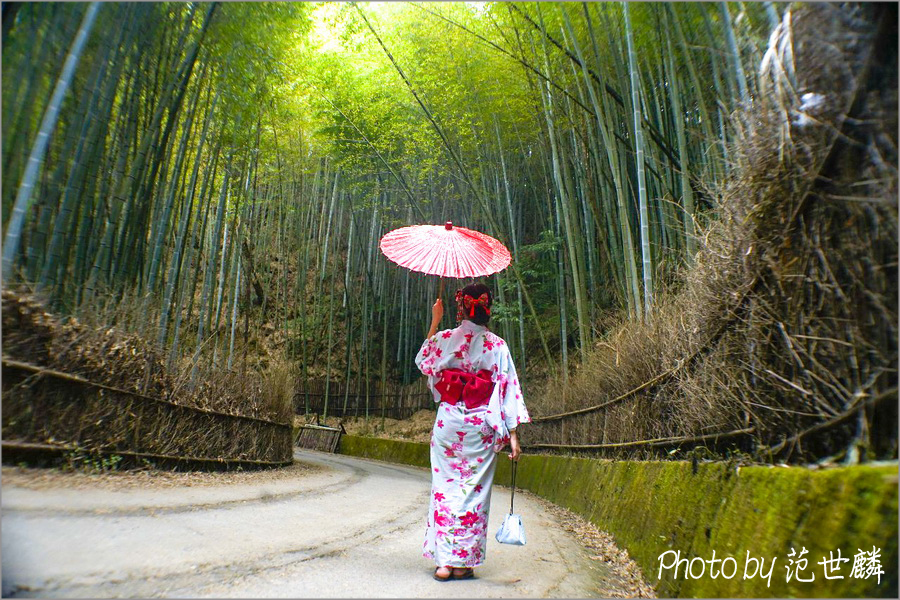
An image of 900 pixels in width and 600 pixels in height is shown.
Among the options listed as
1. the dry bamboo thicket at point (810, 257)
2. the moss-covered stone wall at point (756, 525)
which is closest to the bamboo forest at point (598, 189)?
the dry bamboo thicket at point (810, 257)

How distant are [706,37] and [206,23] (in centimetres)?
264

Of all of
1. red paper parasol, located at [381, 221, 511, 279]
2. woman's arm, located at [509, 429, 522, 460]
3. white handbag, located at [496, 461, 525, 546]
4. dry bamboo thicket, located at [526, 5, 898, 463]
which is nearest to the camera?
dry bamboo thicket, located at [526, 5, 898, 463]

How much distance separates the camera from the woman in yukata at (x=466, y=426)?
2.34 metres

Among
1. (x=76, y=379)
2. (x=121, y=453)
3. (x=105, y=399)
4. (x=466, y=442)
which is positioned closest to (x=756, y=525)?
(x=466, y=442)

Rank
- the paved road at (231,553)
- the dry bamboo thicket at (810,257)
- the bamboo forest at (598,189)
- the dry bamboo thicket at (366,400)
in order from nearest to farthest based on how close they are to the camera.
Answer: the dry bamboo thicket at (810,257) → the bamboo forest at (598,189) → the paved road at (231,553) → the dry bamboo thicket at (366,400)

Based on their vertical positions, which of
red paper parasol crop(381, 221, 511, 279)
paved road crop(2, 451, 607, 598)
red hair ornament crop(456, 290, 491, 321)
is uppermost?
red paper parasol crop(381, 221, 511, 279)

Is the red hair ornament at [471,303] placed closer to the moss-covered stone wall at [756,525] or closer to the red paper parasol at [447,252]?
the red paper parasol at [447,252]

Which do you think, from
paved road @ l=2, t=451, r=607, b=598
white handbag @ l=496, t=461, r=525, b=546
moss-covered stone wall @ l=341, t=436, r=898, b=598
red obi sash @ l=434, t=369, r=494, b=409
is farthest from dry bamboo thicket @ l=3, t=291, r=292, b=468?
moss-covered stone wall @ l=341, t=436, r=898, b=598

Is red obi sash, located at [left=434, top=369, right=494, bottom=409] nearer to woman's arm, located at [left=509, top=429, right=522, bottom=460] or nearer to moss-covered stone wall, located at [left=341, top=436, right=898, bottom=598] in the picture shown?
woman's arm, located at [left=509, top=429, right=522, bottom=460]

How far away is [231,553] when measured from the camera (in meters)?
2.11

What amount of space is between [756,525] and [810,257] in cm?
70

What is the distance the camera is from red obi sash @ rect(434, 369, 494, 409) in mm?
2561

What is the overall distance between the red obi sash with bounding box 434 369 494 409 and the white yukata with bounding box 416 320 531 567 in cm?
2

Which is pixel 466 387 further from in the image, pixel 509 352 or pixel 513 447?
pixel 509 352
